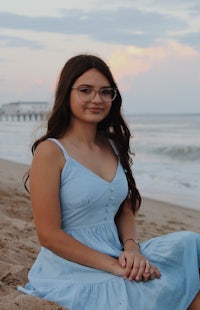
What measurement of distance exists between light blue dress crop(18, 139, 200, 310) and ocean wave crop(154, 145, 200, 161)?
16.3 metres

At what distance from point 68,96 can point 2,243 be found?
1.91 meters

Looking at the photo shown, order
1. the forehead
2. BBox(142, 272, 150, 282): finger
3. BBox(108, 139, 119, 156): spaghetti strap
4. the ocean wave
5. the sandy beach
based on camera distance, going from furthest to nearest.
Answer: the ocean wave, BBox(108, 139, 119, 156): spaghetti strap, the sandy beach, the forehead, BBox(142, 272, 150, 282): finger

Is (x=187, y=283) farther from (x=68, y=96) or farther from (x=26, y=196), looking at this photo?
(x=26, y=196)

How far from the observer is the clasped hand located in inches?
89.6

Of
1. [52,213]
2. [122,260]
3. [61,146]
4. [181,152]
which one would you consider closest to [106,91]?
[61,146]

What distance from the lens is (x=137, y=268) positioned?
7.54 feet

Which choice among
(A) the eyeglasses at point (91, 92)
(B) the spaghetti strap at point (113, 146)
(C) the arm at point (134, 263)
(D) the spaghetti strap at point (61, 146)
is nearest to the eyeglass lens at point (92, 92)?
(A) the eyeglasses at point (91, 92)

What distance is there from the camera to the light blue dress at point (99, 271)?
227 centimetres

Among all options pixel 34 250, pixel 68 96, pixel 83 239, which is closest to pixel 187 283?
pixel 83 239

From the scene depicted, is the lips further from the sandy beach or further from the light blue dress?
the sandy beach

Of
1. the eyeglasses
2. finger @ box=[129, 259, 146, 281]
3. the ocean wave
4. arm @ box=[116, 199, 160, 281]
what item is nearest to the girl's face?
the eyeglasses

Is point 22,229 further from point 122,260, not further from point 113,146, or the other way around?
point 122,260

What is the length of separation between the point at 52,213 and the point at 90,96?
59 centimetres

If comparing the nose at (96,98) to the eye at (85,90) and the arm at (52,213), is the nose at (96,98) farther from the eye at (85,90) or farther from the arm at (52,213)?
the arm at (52,213)
